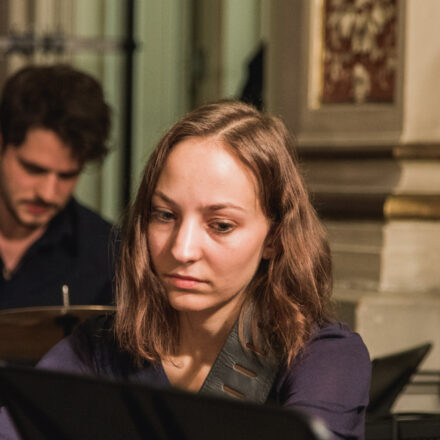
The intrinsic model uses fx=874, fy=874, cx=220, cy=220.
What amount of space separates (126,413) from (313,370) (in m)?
0.46

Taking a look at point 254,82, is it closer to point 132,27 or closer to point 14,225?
point 132,27

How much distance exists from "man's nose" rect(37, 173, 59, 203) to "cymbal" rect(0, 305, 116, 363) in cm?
79

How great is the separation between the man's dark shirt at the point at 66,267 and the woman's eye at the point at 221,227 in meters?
1.16

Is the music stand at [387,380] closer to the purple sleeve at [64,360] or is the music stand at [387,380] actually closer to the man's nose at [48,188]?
the purple sleeve at [64,360]

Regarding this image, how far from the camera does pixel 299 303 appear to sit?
1.40m

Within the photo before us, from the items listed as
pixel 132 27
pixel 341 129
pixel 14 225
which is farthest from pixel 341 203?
pixel 132 27

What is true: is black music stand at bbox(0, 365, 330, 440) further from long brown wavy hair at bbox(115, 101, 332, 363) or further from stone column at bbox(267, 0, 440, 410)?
stone column at bbox(267, 0, 440, 410)

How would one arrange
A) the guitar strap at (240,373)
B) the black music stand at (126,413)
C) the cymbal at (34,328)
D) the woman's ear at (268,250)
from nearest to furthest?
1. the black music stand at (126,413)
2. the guitar strap at (240,373)
3. the woman's ear at (268,250)
4. the cymbal at (34,328)

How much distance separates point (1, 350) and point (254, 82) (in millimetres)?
1763

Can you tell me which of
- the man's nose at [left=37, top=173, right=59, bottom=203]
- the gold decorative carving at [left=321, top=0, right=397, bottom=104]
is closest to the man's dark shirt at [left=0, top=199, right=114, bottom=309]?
the man's nose at [left=37, top=173, right=59, bottom=203]

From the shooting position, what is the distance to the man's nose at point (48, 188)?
2430 mm

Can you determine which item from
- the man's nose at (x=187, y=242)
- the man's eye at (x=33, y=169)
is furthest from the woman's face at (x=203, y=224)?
the man's eye at (x=33, y=169)

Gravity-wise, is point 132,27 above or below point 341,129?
above

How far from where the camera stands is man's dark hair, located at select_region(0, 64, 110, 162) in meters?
2.49
